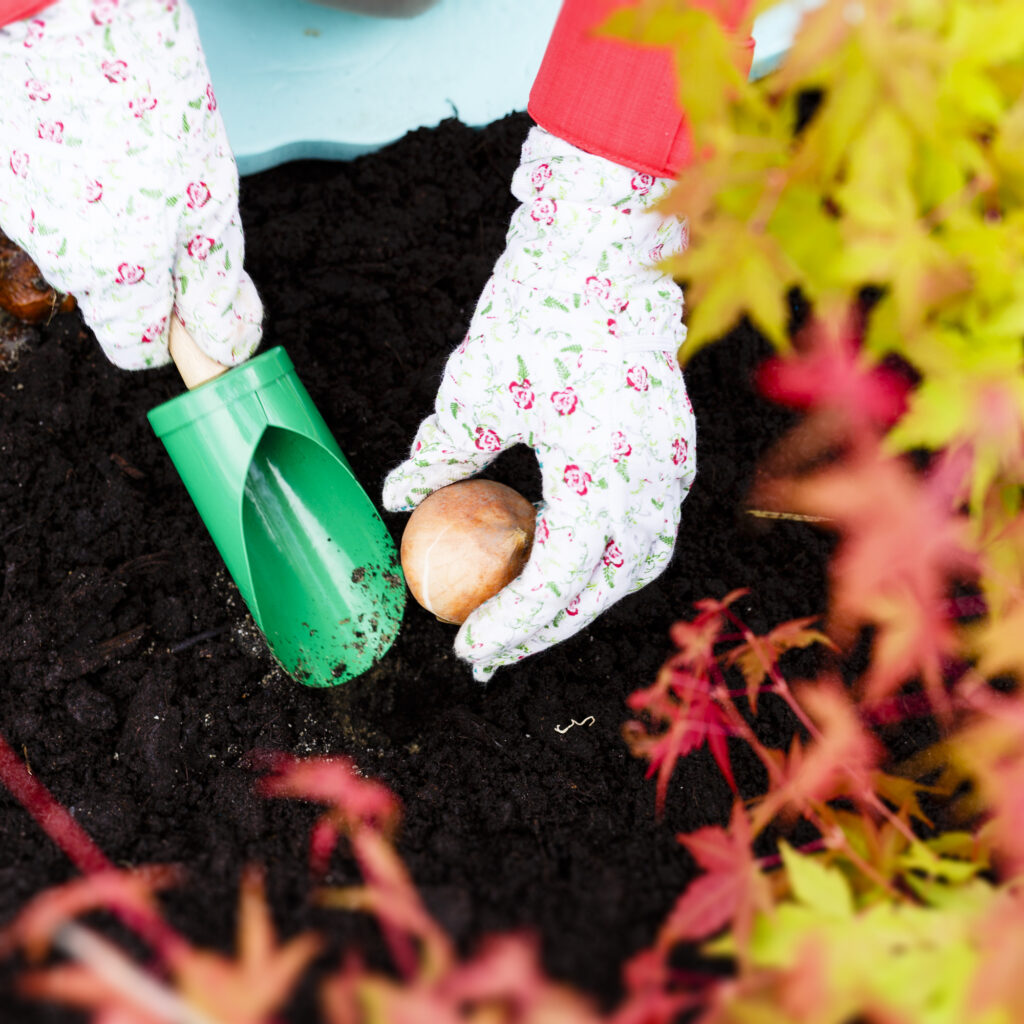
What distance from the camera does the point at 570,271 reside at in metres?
1.26

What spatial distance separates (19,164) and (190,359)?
0.38m

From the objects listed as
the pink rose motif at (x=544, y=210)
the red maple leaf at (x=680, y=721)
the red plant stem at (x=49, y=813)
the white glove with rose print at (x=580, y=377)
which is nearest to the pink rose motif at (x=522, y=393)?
the white glove with rose print at (x=580, y=377)

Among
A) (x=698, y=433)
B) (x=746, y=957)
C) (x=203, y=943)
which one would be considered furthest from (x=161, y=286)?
(x=746, y=957)

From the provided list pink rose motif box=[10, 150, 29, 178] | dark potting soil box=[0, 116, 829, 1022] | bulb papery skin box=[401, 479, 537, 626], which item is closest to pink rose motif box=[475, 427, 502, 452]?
bulb papery skin box=[401, 479, 537, 626]

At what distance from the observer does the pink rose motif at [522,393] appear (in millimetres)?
1285

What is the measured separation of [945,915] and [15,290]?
1971 millimetres

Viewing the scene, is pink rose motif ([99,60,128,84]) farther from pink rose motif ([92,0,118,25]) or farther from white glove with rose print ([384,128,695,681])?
white glove with rose print ([384,128,695,681])

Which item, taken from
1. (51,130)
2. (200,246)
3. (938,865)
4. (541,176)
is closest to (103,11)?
(51,130)

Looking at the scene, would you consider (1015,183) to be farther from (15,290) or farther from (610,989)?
(15,290)

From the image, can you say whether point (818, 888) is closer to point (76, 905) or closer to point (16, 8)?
point (76, 905)

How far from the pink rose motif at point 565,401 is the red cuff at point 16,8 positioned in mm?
863

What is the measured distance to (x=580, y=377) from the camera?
4.08ft

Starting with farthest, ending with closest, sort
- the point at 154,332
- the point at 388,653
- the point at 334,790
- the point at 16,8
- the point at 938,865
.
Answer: the point at 388,653
the point at 334,790
the point at 154,332
the point at 16,8
the point at 938,865

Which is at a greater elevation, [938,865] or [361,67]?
[361,67]
